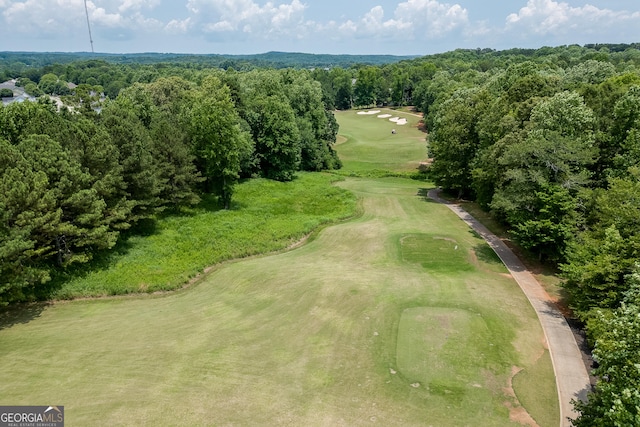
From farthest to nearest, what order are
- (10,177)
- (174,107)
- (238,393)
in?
(174,107) < (10,177) < (238,393)

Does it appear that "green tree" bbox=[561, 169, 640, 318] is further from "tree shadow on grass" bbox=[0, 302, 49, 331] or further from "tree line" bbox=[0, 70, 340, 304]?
"tree shadow on grass" bbox=[0, 302, 49, 331]

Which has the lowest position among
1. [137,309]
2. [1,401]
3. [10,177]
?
[137,309]

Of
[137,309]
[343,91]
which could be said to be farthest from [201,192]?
[343,91]

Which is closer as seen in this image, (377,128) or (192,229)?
(192,229)

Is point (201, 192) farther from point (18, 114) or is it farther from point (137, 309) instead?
point (137, 309)

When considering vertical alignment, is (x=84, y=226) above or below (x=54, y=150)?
below

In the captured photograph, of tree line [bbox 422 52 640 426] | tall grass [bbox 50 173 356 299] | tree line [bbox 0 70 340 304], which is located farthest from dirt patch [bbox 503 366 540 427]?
tree line [bbox 0 70 340 304]

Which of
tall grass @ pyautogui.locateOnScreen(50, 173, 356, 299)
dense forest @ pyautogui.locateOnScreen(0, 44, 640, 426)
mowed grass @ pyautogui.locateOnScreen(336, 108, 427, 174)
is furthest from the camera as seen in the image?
mowed grass @ pyautogui.locateOnScreen(336, 108, 427, 174)

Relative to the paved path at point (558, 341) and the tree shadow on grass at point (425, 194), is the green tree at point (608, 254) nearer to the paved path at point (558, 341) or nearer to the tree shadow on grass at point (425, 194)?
the paved path at point (558, 341)
